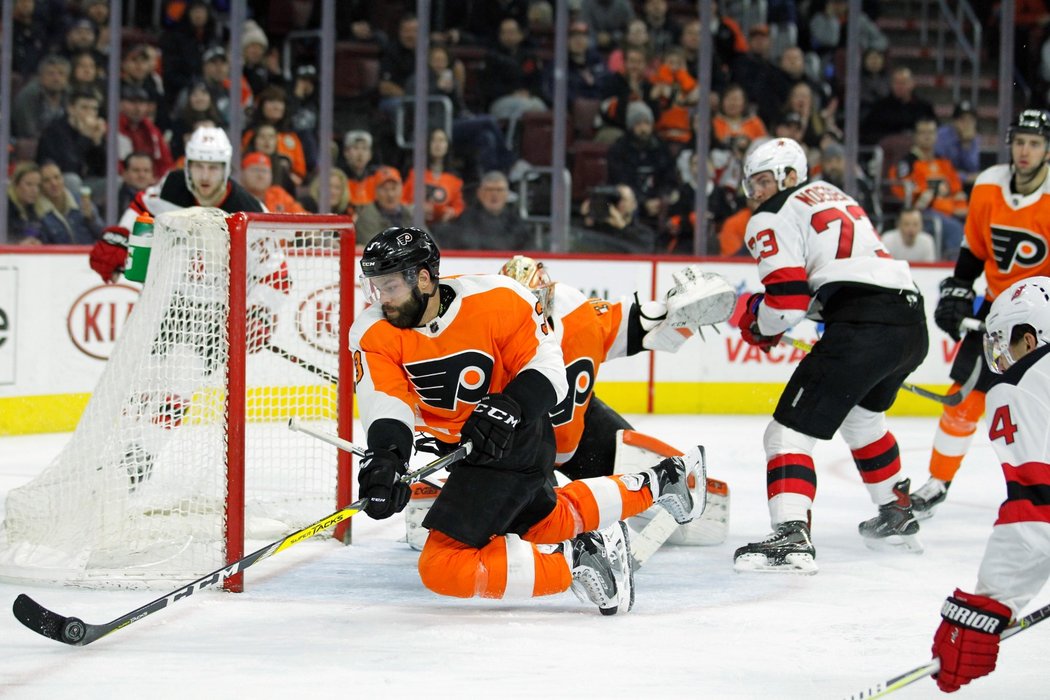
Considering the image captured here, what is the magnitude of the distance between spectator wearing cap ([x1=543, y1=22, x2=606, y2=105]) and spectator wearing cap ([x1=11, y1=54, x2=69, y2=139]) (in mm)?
2266

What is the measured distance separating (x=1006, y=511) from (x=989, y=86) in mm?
6013

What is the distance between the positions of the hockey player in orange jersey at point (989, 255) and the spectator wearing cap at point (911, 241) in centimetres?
271

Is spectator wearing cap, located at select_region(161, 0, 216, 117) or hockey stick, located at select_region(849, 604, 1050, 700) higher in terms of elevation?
spectator wearing cap, located at select_region(161, 0, 216, 117)

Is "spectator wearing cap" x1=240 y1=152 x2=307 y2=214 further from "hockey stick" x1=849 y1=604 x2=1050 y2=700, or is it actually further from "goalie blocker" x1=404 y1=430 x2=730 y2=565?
"hockey stick" x1=849 y1=604 x2=1050 y2=700

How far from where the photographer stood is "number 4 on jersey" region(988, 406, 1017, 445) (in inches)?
92.2

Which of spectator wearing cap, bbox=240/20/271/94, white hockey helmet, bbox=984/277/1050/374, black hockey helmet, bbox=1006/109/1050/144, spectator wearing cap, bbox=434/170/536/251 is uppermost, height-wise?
spectator wearing cap, bbox=240/20/271/94

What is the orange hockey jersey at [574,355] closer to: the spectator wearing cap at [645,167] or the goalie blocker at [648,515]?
the goalie blocker at [648,515]

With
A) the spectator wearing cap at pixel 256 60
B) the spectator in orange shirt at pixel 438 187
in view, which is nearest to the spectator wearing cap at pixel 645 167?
the spectator in orange shirt at pixel 438 187

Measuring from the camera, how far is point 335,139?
7.04 metres

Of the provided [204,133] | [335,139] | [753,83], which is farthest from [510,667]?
[753,83]

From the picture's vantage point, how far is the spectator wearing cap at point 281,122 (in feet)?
22.8

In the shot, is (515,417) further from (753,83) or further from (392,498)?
(753,83)

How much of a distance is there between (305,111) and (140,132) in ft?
2.54

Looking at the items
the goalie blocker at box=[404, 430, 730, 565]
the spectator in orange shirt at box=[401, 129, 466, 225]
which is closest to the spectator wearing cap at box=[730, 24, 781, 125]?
the spectator in orange shirt at box=[401, 129, 466, 225]
